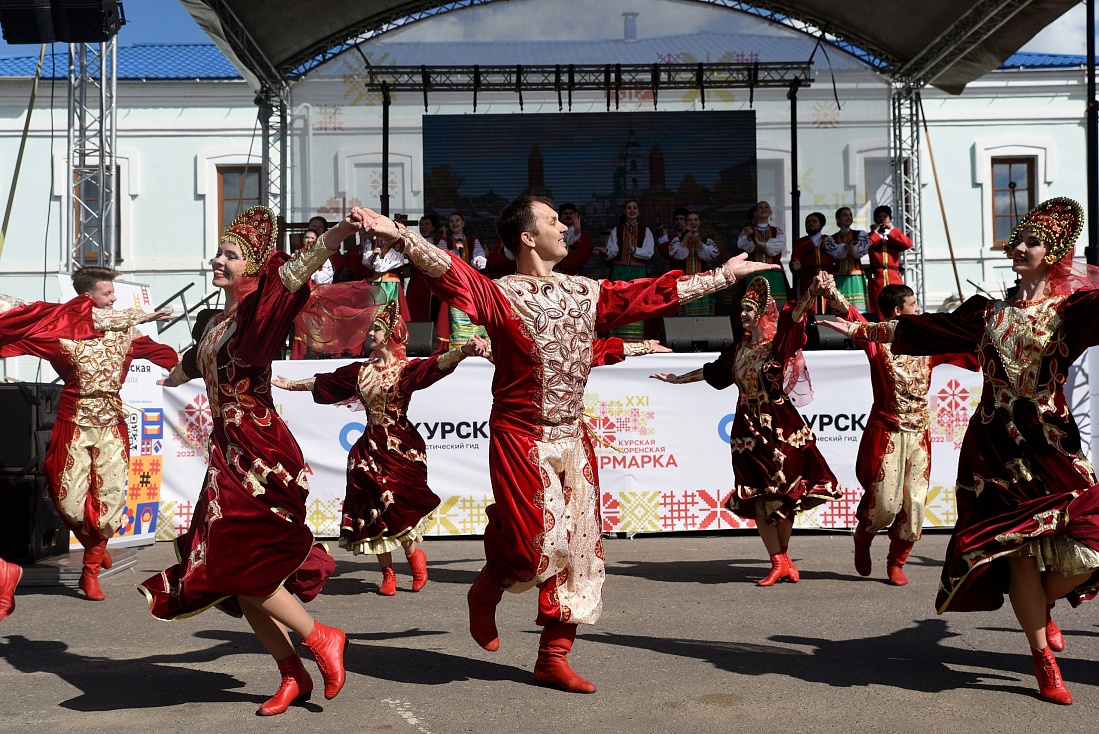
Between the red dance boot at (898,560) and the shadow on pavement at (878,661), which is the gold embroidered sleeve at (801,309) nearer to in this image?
the red dance boot at (898,560)

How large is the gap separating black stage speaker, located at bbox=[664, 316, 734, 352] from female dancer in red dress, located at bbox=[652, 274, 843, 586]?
11.0 ft

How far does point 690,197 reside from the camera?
42.9ft

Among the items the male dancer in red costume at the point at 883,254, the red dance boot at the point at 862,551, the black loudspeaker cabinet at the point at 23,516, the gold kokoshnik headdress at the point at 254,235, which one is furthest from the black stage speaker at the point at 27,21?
the male dancer in red costume at the point at 883,254

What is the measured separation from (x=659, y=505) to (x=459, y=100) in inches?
319

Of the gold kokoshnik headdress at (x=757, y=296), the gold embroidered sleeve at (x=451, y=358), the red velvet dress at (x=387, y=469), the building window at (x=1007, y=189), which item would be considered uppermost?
the building window at (x=1007, y=189)

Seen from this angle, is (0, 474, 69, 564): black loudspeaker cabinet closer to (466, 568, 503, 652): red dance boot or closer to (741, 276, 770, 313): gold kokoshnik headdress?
(466, 568, 503, 652): red dance boot

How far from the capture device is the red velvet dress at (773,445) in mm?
6363

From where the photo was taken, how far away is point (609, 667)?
432cm

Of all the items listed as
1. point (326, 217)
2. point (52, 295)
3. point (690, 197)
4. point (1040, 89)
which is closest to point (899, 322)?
point (690, 197)

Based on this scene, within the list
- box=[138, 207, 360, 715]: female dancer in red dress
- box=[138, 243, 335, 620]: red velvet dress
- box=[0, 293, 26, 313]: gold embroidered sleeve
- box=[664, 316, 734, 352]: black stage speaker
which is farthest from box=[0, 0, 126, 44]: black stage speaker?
box=[138, 243, 335, 620]: red velvet dress

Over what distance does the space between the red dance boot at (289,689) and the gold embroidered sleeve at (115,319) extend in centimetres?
329

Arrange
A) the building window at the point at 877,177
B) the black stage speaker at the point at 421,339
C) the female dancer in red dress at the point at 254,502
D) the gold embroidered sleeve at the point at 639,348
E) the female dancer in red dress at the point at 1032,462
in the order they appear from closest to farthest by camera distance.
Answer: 1. the female dancer in red dress at the point at 254,502
2. the female dancer in red dress at the point at 1032,462
3. the gold embroidered sleeve at the point at 639,348
4. the black stage speaker at the point at 421,339
5. the building window at the point at 877,177

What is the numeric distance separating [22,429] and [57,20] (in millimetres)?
4049

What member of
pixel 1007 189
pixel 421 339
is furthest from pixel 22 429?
pixel 1007 189
